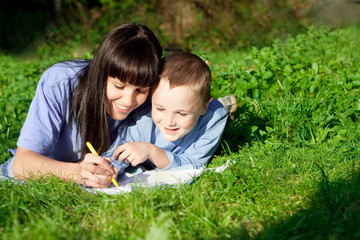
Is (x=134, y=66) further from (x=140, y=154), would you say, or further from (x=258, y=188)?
(x=258, y=188)

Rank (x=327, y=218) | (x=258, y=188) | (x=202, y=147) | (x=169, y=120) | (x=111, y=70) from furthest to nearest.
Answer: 1. (x=202, y=147)
2. (x=169, y=120)
3. (x=111, y=70)
4. (x=258, y=188)
5. (x=327, y=218)

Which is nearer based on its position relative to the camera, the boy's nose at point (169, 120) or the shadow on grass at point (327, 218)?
the shadow on grass at point (327, 218)

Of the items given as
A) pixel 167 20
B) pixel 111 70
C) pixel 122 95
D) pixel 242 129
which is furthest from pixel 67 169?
pixel 167 20

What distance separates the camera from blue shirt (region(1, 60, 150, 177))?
8.50 feet

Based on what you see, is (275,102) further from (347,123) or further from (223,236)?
(223,236)

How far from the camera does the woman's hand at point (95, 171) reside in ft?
7.71

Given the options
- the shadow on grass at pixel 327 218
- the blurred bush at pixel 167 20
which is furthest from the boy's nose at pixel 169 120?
the blurred bush at pixel 167 20

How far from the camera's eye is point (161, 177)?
2.67 metres

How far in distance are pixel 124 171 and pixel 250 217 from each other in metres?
1.06

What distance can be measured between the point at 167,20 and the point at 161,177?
6.92m

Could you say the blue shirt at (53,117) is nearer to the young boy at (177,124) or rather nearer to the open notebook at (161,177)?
the young boy at (177,124)

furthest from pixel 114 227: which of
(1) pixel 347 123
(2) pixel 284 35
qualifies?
(2) pixel 284 35

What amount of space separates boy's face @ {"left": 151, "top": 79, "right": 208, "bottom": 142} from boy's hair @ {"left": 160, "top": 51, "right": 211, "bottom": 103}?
0.04m

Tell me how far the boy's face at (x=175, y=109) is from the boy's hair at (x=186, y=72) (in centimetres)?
4
